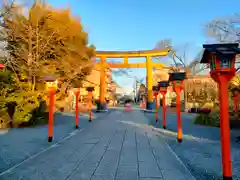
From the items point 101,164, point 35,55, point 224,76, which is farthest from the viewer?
point 35,55

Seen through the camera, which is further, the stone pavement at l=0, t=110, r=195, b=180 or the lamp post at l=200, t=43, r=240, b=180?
the stone pavement at l=0, t=110, r=195, b=180

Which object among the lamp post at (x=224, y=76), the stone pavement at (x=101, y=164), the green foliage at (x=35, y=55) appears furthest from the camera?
the green foliage at (x=35, y=55)

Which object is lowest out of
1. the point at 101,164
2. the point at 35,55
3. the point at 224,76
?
the point at 101,164

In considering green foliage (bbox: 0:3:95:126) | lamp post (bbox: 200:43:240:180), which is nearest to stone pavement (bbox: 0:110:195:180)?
lamp post (bbox: 200:43:240:180)

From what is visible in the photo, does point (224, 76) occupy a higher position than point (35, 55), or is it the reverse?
point (35, 55)

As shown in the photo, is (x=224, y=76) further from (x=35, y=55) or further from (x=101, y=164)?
(x=35, y=55)

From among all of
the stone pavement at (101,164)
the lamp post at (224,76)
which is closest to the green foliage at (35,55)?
the stone pavement at (101,164)

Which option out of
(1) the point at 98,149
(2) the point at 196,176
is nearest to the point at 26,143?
(1) the point at 98,149

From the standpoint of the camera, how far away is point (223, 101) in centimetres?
357

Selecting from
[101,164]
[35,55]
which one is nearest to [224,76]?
[101,164]

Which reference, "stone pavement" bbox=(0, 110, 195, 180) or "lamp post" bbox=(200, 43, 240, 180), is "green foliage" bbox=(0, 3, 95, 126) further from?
"lamp post" bbox=(200, 43, 240, 180)

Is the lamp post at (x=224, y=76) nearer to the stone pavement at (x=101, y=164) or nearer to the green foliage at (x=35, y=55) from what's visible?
the stone pavement at (x=101, y=164)

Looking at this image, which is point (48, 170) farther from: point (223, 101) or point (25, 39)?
point (25, 39)

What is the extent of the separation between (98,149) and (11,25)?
27.8ft
